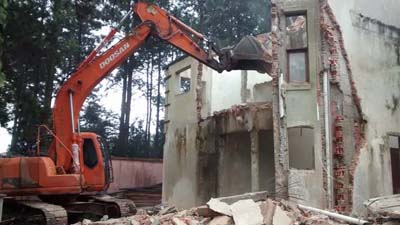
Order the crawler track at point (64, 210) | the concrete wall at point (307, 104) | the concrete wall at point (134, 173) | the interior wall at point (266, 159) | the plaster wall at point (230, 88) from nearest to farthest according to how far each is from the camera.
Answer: the crawler track at point (64, 210) < the concrete wall at point (307, 104) < the interior wall at point (266, 159) < the plaster wall at point (230, 88) < the concrete wall at point (134, 173)

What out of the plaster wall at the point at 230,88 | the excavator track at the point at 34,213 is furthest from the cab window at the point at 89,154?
the plaster wall at the point at 230,88

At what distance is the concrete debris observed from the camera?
26.2 ft

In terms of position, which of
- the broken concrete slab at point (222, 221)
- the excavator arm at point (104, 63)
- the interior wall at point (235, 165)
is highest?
the excavator arm at point (104, 63)

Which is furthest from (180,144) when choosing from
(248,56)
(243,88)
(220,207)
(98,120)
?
(98,120)

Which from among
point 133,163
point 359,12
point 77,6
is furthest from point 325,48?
point 77,6

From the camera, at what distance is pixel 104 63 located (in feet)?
41.5

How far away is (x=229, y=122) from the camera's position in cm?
1545

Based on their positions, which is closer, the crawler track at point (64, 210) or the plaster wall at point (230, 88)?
the crawler track at point (64, 210)

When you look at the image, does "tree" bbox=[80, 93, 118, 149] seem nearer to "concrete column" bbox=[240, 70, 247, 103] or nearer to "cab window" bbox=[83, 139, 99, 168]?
"concrete column" bbox=[240, 70, 247, 103]

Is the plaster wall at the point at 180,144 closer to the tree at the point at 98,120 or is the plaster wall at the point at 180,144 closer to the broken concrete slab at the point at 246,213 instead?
the broken concrete slab at the point at 246,213

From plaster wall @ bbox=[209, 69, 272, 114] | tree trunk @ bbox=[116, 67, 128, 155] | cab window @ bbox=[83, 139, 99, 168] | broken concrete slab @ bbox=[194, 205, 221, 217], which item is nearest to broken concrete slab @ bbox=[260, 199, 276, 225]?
broken concrete slab @ bbox=[194, 205, 221, 217]

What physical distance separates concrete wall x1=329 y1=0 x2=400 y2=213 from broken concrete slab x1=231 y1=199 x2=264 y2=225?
480 cm

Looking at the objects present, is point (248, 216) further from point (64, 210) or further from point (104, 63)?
point (104, 63)

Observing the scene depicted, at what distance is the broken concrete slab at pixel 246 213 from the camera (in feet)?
25.8
